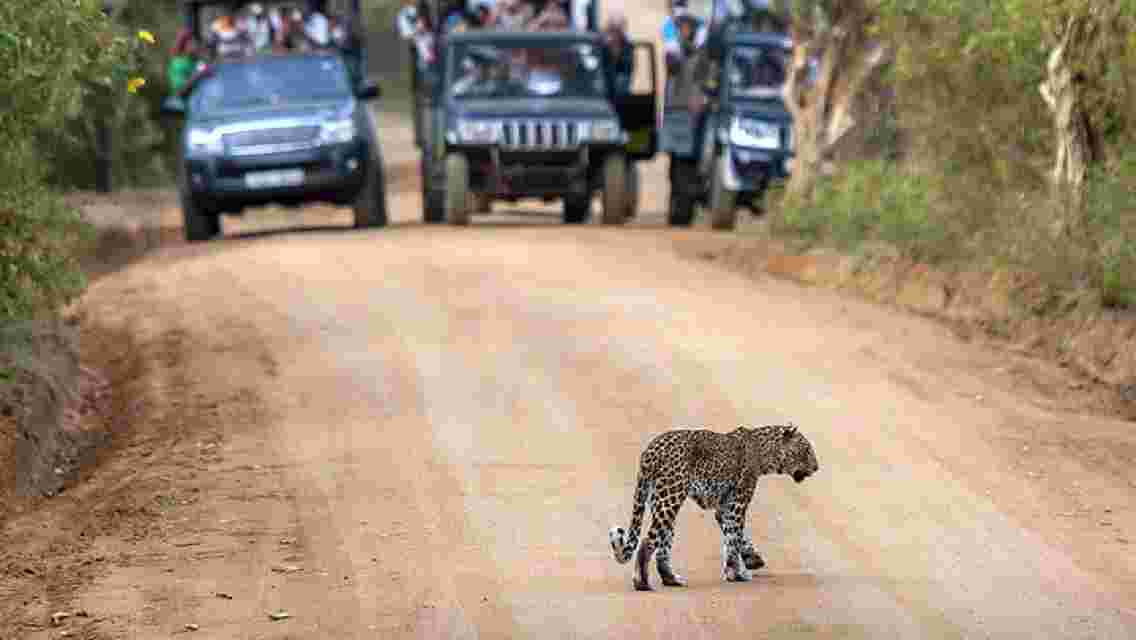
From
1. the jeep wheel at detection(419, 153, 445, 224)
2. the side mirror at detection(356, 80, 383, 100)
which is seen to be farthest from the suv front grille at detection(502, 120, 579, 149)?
the side mirror at detection(356, 80, 383, 100)

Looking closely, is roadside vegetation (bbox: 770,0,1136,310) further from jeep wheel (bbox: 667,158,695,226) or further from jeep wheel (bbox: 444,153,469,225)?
jeep wheel (bbox: 667,158,695,226)

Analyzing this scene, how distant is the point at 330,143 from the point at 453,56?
185 centimetres

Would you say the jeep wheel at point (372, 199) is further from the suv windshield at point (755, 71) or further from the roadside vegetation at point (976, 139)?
the roadside vegetation at point (976, 139)

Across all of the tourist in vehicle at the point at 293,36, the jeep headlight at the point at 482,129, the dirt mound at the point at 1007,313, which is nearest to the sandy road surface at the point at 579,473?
the dirt mound at the point at 1007,313

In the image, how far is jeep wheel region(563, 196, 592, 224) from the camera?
84.9 ft

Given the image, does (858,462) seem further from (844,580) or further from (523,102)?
(523,102)

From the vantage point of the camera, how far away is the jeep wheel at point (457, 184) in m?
24.8

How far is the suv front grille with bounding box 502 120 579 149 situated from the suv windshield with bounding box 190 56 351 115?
5.78ft

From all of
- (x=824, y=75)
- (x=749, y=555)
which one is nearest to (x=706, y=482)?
(x=749, y=555)

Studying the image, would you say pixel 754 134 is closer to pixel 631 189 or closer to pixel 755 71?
pixel 755 71

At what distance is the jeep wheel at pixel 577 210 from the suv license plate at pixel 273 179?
3.10 metres

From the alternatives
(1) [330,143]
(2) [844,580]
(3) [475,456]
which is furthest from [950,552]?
(1) [330,143]

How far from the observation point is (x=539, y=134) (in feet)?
80.7

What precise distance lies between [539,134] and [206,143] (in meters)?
3.45
